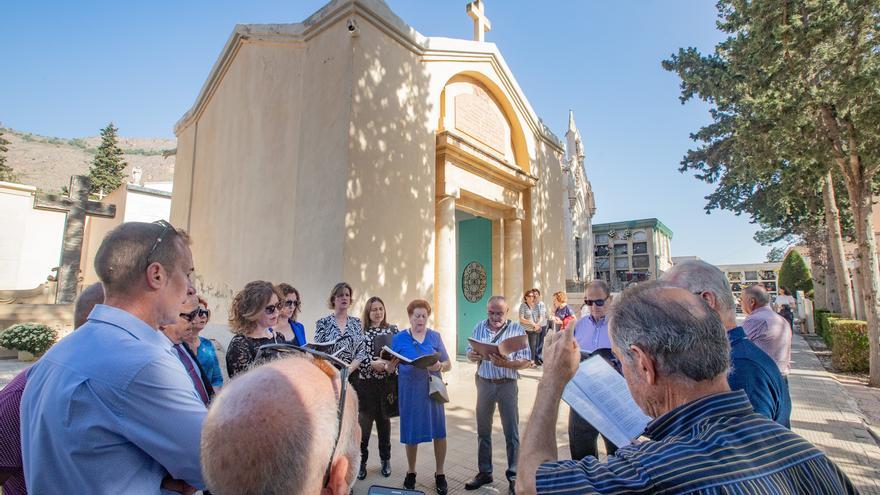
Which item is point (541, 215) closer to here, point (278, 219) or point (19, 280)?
point (278, 219)

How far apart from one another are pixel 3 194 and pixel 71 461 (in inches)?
927

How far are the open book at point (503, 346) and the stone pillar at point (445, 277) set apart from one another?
4013 millimetres

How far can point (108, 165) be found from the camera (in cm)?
3869

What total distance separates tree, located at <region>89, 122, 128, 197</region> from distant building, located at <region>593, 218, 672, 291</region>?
174 feet

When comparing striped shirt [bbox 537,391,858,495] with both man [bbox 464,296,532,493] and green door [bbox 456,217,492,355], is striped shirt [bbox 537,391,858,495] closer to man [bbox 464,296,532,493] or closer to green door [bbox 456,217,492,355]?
man [bbox 464,296,532,493]

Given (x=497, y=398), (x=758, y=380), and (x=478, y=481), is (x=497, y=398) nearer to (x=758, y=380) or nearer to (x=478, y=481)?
(x=478, y=481)

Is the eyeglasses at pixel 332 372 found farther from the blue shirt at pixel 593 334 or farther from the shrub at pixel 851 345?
the shrub at pixel 851 345

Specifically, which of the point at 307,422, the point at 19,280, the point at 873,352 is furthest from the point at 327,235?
the point at 19,280

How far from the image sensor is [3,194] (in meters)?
16.8

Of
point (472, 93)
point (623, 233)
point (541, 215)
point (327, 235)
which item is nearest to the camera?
point (327, 235)

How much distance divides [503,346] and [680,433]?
2664 mm

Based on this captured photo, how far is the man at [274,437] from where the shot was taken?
2.52 feet

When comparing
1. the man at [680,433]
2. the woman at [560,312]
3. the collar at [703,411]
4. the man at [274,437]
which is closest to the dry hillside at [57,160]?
the woman at [560,312]

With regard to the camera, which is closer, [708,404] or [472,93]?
[708,404]
